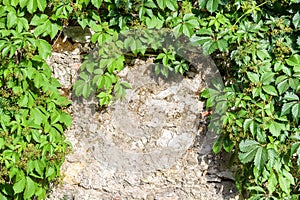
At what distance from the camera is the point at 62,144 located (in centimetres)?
293

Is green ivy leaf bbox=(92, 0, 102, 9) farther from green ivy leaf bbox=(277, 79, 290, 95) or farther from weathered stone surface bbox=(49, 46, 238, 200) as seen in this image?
green ivy leaf bbox=(277, 79, 290, 95)

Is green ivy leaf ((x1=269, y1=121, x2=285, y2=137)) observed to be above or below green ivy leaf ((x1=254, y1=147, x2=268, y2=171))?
above

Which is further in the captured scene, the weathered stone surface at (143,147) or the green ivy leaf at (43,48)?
the weathered stone surface at (143,147)

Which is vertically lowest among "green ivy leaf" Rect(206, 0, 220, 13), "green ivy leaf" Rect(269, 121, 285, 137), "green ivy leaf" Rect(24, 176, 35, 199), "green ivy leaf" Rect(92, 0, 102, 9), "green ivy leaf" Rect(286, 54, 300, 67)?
"green ivy leaf" Rect(24, 176, 35, 199)

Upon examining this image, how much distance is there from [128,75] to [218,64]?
61 cm

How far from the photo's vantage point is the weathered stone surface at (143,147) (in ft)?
10.0

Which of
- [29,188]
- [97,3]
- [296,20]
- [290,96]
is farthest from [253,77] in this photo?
[29,188]

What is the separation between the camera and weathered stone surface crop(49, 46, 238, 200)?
10.0ft

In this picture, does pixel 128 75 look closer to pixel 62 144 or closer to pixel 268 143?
pixel 62 144

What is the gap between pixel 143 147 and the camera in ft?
10.2

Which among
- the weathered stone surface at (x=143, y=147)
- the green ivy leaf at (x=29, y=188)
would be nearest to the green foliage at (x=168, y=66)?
the green ivy leaf at (x=29, y=188)

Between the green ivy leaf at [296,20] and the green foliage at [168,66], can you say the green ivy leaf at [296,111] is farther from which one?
the green ivy leaf at [296,20]

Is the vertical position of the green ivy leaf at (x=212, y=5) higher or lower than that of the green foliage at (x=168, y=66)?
higher

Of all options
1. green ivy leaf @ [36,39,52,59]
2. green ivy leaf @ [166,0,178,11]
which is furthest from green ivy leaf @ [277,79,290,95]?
green ivy leaf @ [36,39,52,59]
